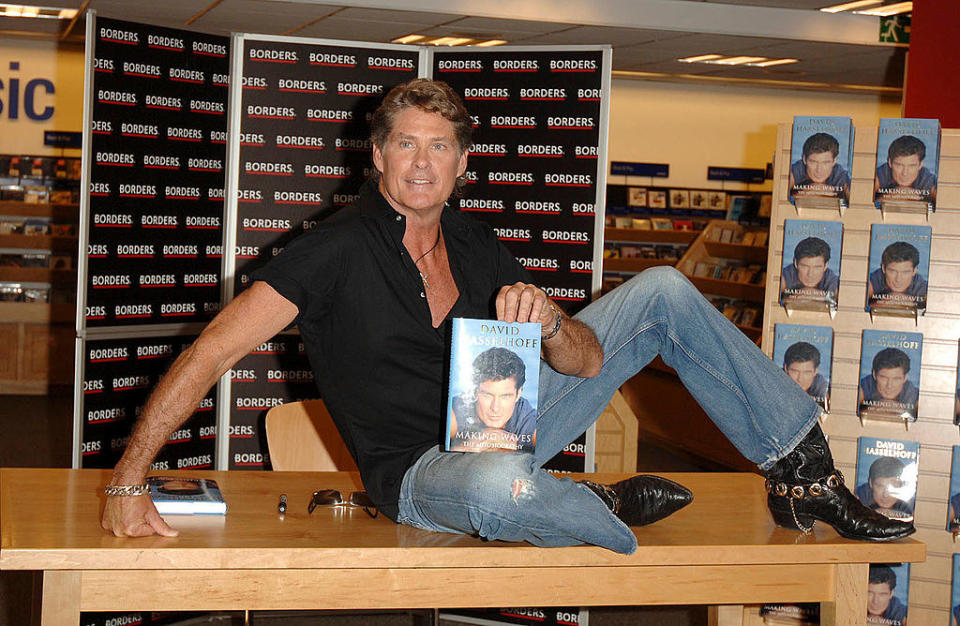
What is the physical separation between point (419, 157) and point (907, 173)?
1.63m

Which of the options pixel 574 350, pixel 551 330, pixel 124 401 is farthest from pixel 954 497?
pixel 124 401

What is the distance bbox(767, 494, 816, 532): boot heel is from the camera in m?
2.33

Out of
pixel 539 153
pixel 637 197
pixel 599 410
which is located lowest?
pixel 599 410

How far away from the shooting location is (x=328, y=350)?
227 centimetres

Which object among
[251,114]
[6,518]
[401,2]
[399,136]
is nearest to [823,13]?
[401,2]

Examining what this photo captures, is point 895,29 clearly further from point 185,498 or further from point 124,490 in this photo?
point 124,490

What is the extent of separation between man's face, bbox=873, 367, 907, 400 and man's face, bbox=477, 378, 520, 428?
5.04 feet

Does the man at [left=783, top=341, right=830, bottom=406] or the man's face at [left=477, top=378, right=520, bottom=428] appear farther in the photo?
the man at [left=783, top=341, right=830, bottom=406]

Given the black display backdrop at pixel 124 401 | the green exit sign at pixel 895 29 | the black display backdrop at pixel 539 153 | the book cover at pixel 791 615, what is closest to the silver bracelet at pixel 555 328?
the book cover at pixel 791 615

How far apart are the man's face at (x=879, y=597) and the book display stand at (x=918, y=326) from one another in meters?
0.09

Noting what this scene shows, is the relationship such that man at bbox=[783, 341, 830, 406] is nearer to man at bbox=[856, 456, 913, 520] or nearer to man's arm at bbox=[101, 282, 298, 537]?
man at bbox=[856, 456, 913, 520]

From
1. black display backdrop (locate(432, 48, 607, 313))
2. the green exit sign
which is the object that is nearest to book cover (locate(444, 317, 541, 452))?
black display backdrop (locate(432, 48, 607, 313))

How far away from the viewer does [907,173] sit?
3023mm

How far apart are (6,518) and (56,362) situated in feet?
22.0
